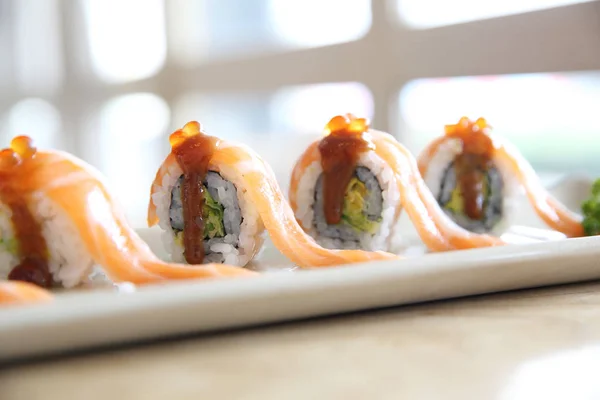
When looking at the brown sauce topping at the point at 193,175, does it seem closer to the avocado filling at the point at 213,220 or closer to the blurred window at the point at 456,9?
the avocado filling at the point at 213,220

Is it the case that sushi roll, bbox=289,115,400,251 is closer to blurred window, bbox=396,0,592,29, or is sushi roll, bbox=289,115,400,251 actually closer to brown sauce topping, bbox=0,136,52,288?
brown sauce topping, bbox=0,136,52,288

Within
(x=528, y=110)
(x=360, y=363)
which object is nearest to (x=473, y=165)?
(x=360, y=363)

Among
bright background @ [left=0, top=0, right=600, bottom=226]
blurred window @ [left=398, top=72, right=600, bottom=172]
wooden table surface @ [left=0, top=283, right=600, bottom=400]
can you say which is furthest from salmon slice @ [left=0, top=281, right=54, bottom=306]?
bright background @ [left=0, top=0, right=600, bottom=226]

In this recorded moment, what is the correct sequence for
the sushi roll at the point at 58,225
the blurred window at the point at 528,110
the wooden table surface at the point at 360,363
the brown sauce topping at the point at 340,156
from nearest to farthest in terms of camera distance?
1. the wooden table surface at the point at 360,363
2. the sushi roll at the point at 58,225
3. the brown sauce topping at the point at 340,156
4. the blurred window at the point at 528,110

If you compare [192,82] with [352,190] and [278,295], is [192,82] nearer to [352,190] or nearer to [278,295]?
[352,190]

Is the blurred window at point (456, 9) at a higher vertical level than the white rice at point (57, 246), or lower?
higher

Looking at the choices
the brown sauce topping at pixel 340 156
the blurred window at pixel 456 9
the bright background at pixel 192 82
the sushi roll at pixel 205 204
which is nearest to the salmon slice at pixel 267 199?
the sushi roll at pixel 205 204
